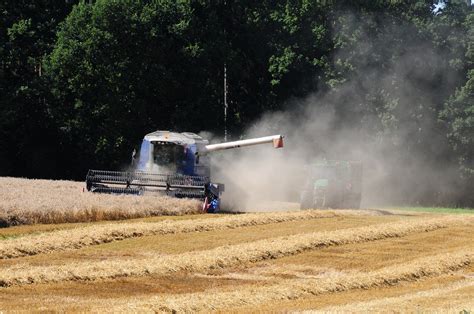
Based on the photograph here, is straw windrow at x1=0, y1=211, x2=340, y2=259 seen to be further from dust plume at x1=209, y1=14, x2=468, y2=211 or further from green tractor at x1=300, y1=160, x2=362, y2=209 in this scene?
dust plume at x1=209, y1=14, x2=468, y2=211

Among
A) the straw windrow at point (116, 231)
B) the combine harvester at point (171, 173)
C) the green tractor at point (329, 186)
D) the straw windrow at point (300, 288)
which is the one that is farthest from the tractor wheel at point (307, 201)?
the straw windrow at point (300, 288)

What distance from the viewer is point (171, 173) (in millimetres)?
40000

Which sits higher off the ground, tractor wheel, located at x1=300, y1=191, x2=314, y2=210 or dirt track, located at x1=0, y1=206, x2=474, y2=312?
tractor wheel, located at x1=300, y1=191, x2=314, y2=210

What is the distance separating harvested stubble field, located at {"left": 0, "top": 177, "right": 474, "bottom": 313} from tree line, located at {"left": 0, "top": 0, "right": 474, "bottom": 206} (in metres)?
28.9

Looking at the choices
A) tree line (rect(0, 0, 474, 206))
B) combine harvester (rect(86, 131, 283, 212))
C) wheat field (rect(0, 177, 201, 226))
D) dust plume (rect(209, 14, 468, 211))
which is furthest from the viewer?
dust plume (rect(209, 14, 468, 211))

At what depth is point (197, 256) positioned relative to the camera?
21.8 meters

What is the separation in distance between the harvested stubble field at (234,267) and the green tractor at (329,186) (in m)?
12.2

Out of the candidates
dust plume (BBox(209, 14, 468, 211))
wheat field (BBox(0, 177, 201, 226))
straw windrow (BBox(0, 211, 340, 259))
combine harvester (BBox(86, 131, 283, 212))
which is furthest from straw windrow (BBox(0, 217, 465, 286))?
dust plume (BBox(209, 14, 468, 211))

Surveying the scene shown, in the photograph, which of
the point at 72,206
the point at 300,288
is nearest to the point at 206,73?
the point at 72,206

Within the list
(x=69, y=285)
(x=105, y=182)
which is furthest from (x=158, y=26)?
(x=69, y=285)

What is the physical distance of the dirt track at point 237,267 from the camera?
16.0 metres

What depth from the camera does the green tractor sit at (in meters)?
44.5

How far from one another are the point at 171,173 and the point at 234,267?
19256 mm

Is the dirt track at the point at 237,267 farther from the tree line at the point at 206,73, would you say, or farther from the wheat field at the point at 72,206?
the tree line at the point at 206,73
